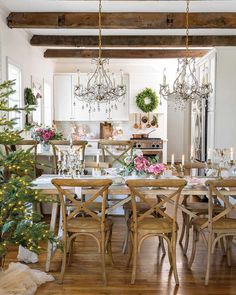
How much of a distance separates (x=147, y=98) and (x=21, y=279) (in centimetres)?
685

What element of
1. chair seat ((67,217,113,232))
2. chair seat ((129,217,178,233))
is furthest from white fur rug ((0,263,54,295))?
chair seat ((129,217,178,233))

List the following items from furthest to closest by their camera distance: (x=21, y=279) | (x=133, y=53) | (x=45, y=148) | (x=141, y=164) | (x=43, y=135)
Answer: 1. (x=133, y=53)
2. (x=45, y=148)
3. (x=43, y=135)
4. (x=141, y=164)
5. (x=21, y=279)

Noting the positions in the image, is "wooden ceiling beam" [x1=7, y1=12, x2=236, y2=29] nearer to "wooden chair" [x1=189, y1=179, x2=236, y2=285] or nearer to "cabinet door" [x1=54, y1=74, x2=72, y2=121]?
"wooden chair" [x1=189, y1=179, x2=236, y2=285]

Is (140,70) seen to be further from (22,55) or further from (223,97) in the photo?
(22,55)

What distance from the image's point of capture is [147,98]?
9.48 m

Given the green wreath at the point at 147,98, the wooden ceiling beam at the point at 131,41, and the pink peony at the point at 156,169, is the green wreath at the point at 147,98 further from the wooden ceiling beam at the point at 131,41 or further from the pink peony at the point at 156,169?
the pink peony at the point at 156,169

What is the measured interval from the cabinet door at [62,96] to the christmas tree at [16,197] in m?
6.67

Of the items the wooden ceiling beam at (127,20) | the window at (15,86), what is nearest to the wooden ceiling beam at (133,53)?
the window at (15,86)

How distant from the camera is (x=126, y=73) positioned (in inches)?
380

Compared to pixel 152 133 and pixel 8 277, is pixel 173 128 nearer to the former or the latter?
pixel 152 133

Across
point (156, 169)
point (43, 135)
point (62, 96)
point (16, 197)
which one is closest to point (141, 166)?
point (156, 169)

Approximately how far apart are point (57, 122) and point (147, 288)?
7.11 m

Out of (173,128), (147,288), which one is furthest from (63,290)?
(173,128)

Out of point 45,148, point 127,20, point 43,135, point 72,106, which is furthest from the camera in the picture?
point 72,106
